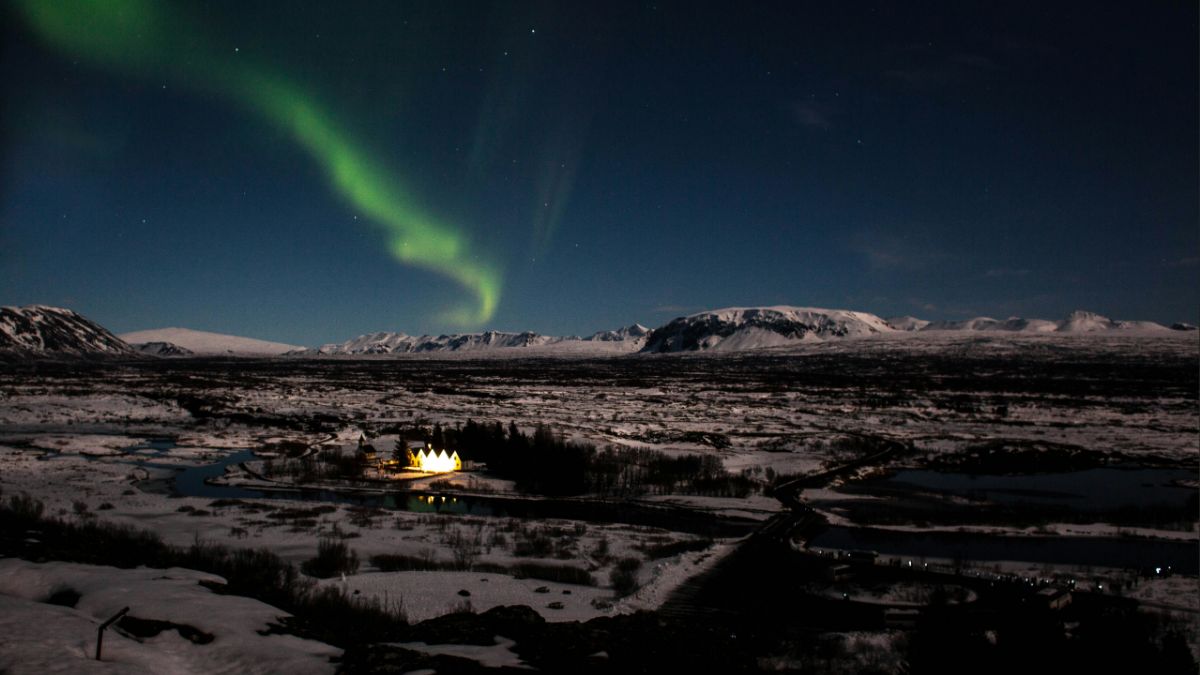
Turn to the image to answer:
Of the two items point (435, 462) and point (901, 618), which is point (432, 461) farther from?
point (901, 618)

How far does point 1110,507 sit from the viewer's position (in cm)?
2506

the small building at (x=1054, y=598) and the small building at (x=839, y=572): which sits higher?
the small building at (x=1054, y=598)

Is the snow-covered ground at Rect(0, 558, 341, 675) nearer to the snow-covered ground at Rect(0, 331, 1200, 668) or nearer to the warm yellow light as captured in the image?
the snow-covered ground at Rect(0, 331, 1200, 668)

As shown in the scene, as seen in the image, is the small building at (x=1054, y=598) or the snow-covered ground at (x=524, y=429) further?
the snow-covered ground at (x=524, y=429)

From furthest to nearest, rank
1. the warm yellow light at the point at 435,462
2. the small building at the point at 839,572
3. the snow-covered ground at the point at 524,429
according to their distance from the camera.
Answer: the warm yellow light at the point at 435,462
the snow-covered ground at the point at 524,429
the small building at the point at 839,572

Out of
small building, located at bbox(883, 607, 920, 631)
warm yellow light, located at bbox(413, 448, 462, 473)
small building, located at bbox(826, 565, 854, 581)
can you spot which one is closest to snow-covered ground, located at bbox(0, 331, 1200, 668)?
warm yellow light, located at bbox(413, 448, 462, 473)

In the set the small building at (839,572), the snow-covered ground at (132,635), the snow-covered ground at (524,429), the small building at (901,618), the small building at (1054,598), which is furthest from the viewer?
the snow-covered ground at (524,429)

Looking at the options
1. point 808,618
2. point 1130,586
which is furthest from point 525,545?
point 1130,586

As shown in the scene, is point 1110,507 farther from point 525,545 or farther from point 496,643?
point 496,643

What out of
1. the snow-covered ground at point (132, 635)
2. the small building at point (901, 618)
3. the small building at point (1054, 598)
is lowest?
the small building at point (901, 618)

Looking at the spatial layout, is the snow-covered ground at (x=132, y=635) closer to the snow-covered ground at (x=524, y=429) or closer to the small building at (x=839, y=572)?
the snow-covered ground at (x=524, y=429)

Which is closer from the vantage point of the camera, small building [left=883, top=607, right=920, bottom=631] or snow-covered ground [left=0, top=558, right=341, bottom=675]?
snow-covered ground [left=0, top=558, right=341, bottom=675]

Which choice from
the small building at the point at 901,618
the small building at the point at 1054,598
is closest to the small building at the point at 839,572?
the small building at the point at 901,618

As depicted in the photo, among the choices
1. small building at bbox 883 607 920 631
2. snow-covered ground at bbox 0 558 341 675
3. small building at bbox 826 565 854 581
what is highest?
snow-covered ground at bbox 0 558 341 675
